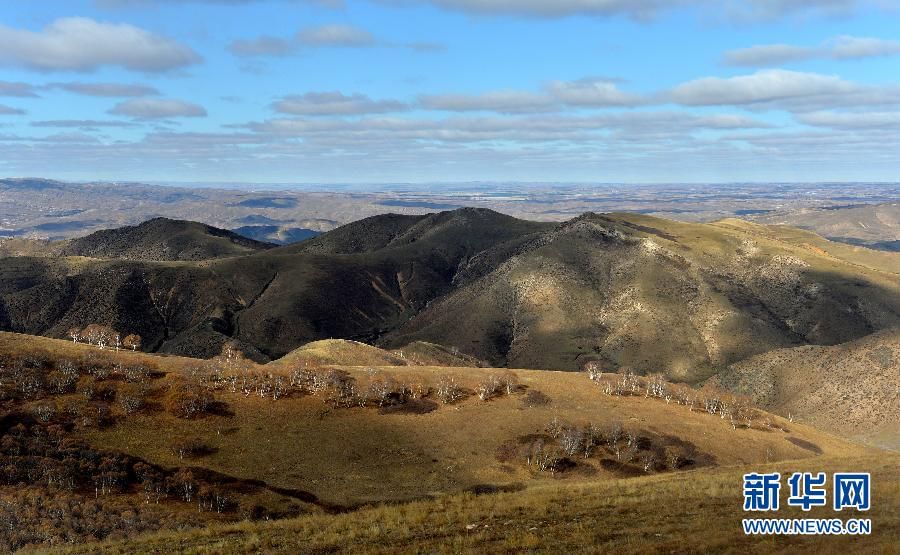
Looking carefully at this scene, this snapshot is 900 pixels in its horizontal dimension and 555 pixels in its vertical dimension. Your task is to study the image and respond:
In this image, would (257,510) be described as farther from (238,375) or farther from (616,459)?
(616,459)

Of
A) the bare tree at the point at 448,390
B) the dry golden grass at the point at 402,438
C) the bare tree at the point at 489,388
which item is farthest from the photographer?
the bare tree at the point at 489,388

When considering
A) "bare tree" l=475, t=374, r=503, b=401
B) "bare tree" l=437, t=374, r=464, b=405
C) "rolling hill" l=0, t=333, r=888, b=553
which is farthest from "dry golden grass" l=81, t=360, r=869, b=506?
"bare tree" l=437, t=374, r=464, b=405

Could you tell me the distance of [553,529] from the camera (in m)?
33.9

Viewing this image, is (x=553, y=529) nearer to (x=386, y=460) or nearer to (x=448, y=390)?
(x=386, y=460)

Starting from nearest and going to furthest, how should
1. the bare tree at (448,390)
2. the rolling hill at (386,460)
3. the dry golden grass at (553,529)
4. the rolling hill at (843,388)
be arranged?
the dry golden grass at (553,529) → the rolling hill at (386,460) → the bare tree at (448,390) → the rolling hill at (843,388)

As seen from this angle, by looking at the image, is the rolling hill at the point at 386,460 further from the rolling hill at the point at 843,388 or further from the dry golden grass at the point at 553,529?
the rolling hill at the point at 843,388

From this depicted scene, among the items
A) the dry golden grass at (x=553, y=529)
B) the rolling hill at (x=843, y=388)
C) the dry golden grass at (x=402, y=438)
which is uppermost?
the dry golden grass at (x=553, y=529)

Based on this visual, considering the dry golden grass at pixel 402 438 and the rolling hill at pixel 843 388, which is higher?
the dry golden grass at pixel 402 438

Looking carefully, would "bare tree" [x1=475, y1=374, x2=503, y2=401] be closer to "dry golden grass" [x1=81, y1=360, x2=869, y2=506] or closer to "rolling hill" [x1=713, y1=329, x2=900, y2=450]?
"dry golden grass" [x1=81, y1=360, x2=869, y2=506]

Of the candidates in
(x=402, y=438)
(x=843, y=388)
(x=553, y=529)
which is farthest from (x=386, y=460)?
(x=843, y=388)

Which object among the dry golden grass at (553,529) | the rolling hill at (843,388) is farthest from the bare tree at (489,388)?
the rolling hill at (843,388)

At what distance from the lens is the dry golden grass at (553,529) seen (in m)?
28.6

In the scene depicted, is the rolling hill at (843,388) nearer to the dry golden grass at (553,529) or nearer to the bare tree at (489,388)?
the bare tree at (489,388)

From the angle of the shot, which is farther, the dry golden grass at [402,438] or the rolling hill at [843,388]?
the rolling hill at [843,388]
